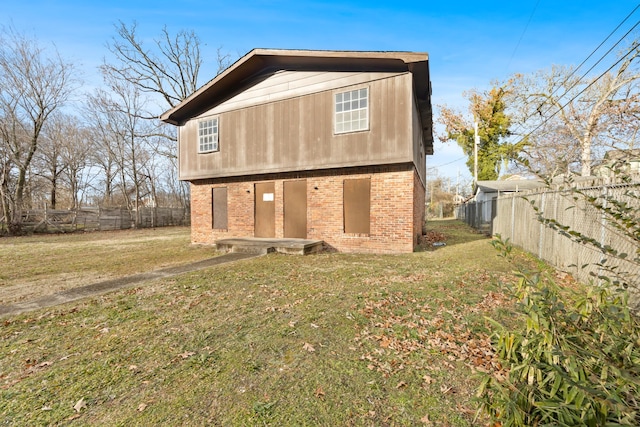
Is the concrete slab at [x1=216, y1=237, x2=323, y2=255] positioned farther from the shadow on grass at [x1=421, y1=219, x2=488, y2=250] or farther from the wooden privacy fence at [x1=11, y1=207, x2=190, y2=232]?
the wooden privacy fence at [x1=11, y1=207, x2=190, y2=232]

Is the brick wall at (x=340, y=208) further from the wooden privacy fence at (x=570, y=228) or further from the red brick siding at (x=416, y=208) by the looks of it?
the wooden privacy fence at (x=570, y=228)

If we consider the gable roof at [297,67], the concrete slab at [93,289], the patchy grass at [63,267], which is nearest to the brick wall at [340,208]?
the patchy grass at [63,267]

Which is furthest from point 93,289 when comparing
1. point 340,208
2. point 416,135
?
point 416,135

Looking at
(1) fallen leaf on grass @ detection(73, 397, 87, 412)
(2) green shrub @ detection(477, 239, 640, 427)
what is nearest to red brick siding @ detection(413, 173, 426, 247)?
(2) green shrub @ detection(477, 239, 640, 427)

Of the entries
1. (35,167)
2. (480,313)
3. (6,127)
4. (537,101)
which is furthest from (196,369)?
(35,167)

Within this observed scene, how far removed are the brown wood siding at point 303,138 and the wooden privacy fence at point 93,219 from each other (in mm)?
13628

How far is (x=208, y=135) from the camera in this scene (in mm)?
12406

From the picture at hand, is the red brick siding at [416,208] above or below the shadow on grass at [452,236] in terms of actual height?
above

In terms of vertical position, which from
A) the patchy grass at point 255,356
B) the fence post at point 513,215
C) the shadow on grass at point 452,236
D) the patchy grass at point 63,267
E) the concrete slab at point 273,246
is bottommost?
the patchy grass at point 63,267

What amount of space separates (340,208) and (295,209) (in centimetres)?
184

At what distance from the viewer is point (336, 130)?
976 centimetres

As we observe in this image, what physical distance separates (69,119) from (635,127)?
45.9m

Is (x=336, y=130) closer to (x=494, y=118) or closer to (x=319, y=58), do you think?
(x=319, y=58)

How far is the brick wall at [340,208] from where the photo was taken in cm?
924
